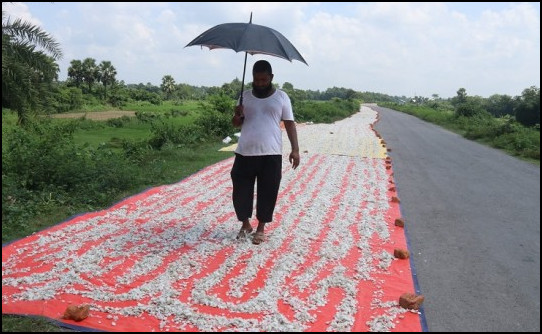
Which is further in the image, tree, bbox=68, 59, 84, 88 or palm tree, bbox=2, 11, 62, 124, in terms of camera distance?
tree, bbox=68, 59, 84, 88

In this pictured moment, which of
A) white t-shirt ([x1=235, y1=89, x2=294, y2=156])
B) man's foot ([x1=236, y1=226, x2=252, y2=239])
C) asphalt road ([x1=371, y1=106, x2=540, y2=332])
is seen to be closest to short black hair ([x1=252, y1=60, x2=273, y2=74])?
white t-shirt ([x1=235, y1=89, x2=294, y2=156])

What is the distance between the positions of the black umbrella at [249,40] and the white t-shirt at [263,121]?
159 mm

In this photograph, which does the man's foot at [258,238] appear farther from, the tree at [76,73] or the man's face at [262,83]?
the tree at [76,73]

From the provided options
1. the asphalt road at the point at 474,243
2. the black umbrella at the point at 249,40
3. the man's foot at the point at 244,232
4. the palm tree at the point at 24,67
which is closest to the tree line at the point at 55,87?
the palm tree at the point at 24,67

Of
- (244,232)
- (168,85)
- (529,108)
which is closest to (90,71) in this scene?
(168,85)

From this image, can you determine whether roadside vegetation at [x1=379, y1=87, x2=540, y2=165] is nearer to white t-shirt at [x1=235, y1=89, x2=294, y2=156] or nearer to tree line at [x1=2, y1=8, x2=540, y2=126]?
tree line at [x1=2, y1=8, x2=540, y2=126]

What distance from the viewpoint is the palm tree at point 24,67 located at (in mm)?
4582

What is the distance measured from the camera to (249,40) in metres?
3.77

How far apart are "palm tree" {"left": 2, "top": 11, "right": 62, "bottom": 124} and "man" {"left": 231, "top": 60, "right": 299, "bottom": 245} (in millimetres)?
2469

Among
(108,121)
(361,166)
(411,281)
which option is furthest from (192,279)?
(108,121)

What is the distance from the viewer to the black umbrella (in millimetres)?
3748

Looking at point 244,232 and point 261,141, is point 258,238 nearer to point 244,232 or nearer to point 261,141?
point 244,232

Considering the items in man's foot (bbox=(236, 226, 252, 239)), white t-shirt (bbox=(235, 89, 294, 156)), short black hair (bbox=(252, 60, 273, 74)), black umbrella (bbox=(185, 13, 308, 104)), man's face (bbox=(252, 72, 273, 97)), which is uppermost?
black umbrella (bbox=(185, 13, 308, 104))

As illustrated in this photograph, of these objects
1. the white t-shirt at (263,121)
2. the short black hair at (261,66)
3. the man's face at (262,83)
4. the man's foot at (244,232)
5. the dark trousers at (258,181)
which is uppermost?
the short black hair at (261,66)
